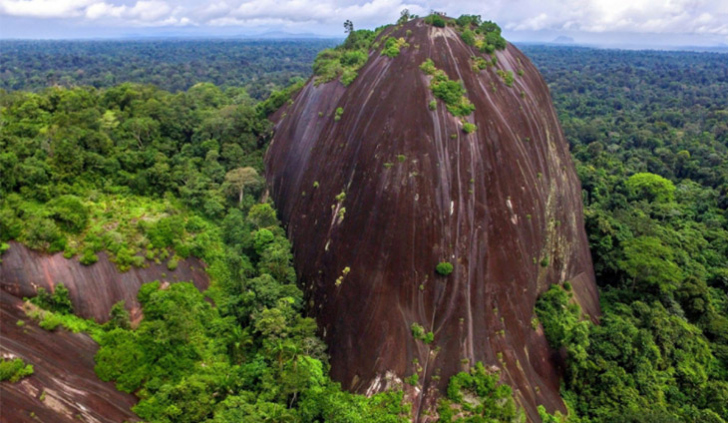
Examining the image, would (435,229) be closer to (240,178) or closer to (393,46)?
(393,46)

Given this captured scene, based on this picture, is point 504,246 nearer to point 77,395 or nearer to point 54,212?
point 77,395

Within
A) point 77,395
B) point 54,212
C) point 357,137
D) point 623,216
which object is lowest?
point 77,395

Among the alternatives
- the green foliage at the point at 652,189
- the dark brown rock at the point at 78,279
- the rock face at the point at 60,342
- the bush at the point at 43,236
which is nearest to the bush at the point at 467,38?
the rock face at the point at 60,342

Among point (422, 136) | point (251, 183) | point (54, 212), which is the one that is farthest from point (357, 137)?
point (54, 212)

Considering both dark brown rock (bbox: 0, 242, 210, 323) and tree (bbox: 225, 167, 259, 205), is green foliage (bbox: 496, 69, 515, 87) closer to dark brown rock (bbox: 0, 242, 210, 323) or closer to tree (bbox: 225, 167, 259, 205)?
tree (bbox: 225, 167, 259, 205)

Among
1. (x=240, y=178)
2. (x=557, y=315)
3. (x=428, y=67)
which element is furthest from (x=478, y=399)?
(x=240, y=178)

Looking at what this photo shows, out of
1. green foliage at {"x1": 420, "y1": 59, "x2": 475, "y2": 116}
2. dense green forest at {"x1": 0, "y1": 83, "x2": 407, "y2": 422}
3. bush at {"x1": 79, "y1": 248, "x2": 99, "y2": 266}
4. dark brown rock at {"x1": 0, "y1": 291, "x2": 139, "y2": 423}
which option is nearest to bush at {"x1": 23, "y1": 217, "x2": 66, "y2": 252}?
dense green forest at {"x1": 0, "y1": 83, "x2": 407, "y2": 422}

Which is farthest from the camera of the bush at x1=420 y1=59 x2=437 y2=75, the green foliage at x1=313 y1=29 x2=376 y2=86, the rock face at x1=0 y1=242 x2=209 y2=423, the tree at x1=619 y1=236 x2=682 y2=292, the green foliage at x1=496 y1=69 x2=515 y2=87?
the green foliage at x1=313 y1=29 x2=376 y2=86
